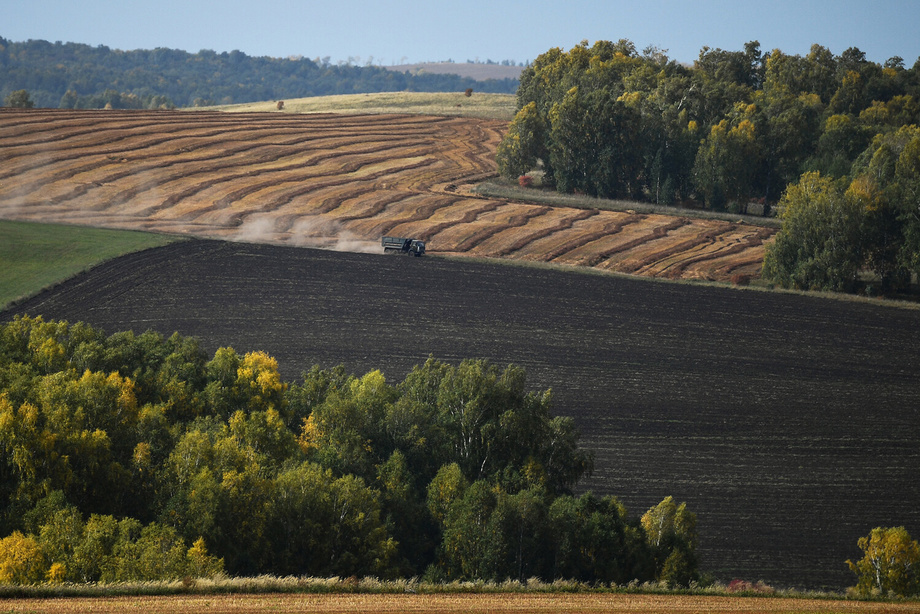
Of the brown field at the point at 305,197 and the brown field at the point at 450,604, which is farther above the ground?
the brown field at the point at 305,197

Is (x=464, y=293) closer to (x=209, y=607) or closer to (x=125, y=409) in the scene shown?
(x=125, y=409)

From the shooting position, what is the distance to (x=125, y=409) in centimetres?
2897

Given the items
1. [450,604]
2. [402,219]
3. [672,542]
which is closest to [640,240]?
[402,219]

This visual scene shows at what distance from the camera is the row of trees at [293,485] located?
2394cm

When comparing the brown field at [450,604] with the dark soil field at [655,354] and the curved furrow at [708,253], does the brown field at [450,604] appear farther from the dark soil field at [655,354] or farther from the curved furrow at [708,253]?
the curved furrow at [708,253]

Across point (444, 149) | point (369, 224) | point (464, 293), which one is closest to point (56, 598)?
point (464, 293)

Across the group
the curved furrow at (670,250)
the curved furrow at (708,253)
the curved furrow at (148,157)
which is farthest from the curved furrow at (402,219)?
the curved furrow at (148,157)

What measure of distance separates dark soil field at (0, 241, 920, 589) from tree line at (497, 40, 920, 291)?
7202 millimetres

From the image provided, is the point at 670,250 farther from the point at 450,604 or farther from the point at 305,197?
the point at 450,604

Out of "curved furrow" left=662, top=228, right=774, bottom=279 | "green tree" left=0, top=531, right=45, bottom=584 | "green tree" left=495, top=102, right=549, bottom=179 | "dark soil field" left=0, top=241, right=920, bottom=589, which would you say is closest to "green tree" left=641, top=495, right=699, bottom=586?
"dark soil field" left=0, top=241, right=920, bottom=589

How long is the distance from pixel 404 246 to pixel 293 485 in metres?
45.7

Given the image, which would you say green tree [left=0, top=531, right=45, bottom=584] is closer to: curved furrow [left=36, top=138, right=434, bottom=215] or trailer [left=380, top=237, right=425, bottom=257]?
trailer [left=380, top=237, right=425, bottom=257]

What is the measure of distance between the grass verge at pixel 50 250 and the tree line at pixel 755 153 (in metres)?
45.6

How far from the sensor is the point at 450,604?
69.7ft
